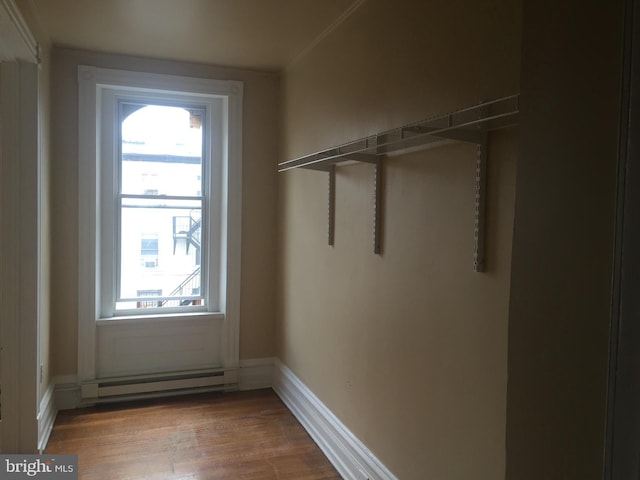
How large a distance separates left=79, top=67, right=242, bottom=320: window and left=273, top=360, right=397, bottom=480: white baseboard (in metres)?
0.76

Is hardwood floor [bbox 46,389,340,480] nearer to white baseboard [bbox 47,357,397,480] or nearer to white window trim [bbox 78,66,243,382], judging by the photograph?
white baseboard [bbox 47,357,397,480]

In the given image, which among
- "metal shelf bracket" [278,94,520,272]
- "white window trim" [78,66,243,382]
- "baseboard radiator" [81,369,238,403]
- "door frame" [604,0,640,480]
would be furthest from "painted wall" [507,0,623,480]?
"baseboard radiator" [81,369,238,403]

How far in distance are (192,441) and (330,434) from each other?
83 centimetres

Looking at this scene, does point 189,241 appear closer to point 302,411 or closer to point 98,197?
point 98,197

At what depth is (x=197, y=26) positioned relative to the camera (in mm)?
2840

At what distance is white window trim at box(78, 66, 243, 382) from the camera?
3344mm

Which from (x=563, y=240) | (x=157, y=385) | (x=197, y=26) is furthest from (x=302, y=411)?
(x=563, y=240)

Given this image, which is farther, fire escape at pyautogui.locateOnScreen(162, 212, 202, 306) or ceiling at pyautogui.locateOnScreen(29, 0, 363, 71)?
fire escape at pyautogui.locateOnScreen(162, 212, 202, 306)

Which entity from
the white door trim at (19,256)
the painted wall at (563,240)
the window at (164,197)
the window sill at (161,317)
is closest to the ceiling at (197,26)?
the window at (164,197)

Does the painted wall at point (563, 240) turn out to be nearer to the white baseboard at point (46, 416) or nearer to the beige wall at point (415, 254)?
the beige wall at point (415, 254)

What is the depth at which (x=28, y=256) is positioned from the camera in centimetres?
263

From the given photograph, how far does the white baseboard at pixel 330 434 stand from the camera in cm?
235

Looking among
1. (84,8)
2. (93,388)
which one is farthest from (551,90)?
(93,388)

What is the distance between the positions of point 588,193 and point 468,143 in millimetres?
1122
